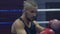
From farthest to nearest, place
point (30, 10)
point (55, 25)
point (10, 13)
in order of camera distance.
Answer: point (10, 13), point (55, 25), point (30, 10)

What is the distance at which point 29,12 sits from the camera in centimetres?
232

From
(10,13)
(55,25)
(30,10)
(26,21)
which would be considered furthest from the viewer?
(10,13)

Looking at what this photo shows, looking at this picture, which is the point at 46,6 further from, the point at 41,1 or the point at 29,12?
the point at 29,12

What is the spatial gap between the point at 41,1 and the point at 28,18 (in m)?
1.58

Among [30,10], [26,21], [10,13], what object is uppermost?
[30,10]

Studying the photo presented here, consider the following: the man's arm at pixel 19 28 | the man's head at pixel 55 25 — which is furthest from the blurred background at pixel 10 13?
the man's arm at pixel 19 28

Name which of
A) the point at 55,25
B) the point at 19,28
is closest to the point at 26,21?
the point at 19,28

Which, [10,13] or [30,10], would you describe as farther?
[10,13]

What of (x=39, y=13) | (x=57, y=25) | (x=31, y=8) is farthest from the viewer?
(x=39, y=13)

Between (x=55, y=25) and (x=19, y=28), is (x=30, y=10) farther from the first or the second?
(x=55, y=25)

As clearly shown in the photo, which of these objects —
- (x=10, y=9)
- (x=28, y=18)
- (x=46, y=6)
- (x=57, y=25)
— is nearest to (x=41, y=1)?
(x=46, y=6)

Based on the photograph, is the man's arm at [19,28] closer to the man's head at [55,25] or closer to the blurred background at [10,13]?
the man's head at [55,25]

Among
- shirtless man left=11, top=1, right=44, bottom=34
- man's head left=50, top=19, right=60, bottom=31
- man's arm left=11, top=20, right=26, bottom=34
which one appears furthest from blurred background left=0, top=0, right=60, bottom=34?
man's arm left=11, top=20, right=26, bottom=34

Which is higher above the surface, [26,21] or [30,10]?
[30,10]
